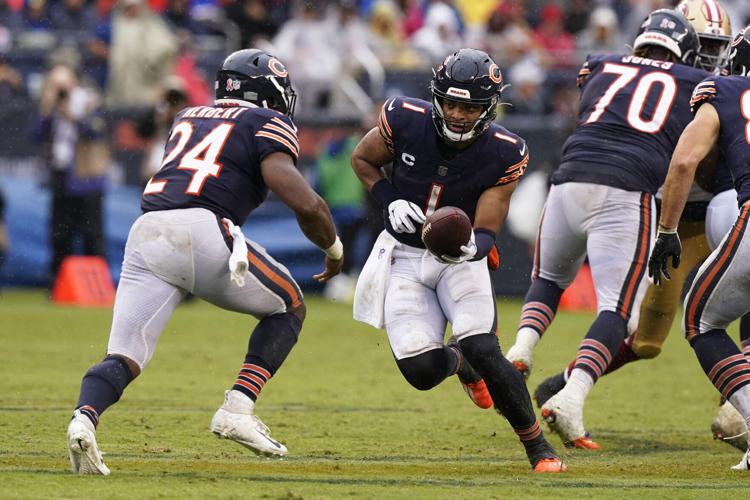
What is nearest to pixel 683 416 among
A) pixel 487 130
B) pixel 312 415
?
pixel 312 415

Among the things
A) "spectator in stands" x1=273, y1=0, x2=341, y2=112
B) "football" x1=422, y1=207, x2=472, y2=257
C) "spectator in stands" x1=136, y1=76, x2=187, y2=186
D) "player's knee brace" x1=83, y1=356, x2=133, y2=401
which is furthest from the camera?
"spectator in stands" x1=273, y1=0, x2=341, y2=112

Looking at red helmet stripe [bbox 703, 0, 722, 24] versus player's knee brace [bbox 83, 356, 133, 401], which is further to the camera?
red helmet stripe [bbox 703, 0, 722, 24]

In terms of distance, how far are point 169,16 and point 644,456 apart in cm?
1193

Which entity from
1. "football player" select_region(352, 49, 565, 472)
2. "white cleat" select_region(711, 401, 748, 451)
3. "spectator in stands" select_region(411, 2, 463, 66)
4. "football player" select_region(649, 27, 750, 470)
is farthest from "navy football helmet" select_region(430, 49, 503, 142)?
"spectator in stands" select_region(411, 2, 463, 66)

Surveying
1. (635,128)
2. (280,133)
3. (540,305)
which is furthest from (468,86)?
(540,305)

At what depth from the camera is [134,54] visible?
15102mm

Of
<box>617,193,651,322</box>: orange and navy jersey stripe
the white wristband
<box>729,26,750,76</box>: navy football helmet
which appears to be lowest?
<box>617,193,651,322</box>: orange and navy jersey stripe

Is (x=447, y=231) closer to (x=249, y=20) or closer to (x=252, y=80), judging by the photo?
(x=252, y=80)

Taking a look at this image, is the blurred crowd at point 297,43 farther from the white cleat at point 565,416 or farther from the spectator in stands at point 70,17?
the white cleat at point 565,416

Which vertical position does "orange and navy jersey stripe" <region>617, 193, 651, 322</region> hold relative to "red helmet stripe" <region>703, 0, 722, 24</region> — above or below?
below

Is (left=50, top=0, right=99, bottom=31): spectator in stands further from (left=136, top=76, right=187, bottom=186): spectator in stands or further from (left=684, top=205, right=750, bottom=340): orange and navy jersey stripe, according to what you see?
(left=684, top=205, right=750, bottom=340): orange and navy jersey stripe

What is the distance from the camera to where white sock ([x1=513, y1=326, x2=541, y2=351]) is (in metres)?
7.12

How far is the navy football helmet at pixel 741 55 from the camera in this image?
6262 mm

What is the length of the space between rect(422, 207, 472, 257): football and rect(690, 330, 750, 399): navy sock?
1.26 m
